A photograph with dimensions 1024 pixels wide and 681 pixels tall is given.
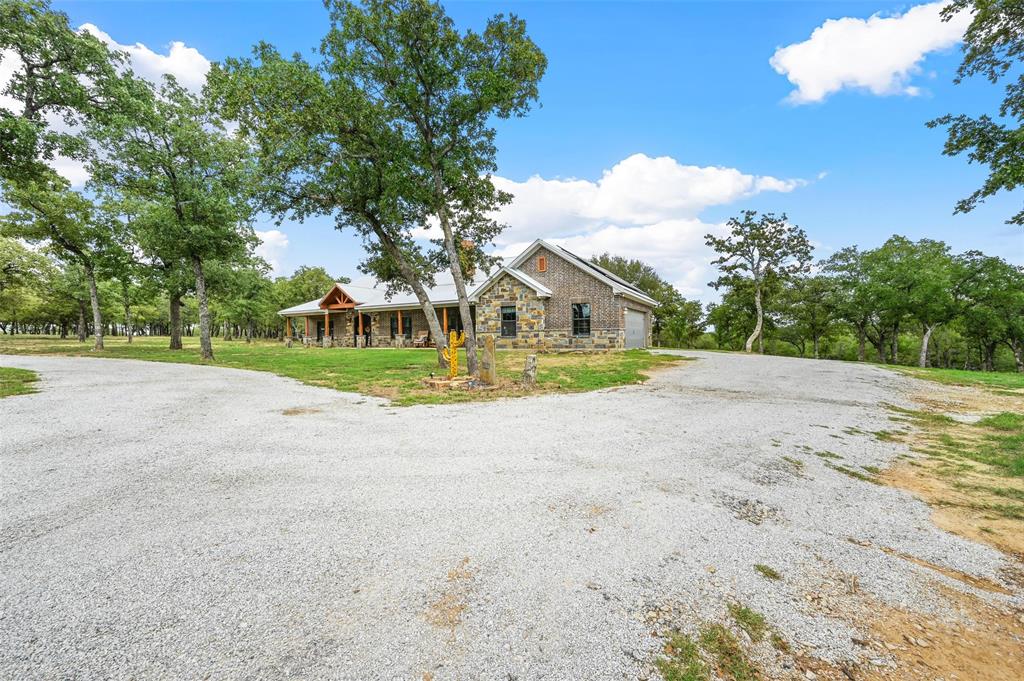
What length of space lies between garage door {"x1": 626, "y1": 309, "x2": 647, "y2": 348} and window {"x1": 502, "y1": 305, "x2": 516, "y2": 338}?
6.52 m

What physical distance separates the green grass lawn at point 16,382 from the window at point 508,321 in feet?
57.8

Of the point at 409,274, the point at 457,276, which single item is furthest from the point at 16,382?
the point at 457,276

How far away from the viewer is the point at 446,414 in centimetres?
714

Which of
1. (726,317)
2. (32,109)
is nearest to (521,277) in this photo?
(32,109)

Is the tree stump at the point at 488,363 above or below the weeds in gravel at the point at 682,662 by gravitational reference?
above

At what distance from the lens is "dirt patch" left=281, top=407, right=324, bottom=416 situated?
6.92 m

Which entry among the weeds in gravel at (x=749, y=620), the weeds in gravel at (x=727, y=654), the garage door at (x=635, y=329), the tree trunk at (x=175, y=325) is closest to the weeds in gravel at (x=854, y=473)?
the weeds in gravel at (x=749, y=620)

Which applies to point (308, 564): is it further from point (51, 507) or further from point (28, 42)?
point (28, 42)

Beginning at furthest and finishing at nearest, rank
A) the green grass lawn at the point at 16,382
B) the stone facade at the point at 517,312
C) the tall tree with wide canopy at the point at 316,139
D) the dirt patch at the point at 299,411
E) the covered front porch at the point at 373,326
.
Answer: the covered front porch at the point at 373,326
the stone facade at the point at 517,312
the tall tree with wide canopy at the point at 316,139
the green grass lawn at the point at 16,382
the dirt patch at the point at 299,411

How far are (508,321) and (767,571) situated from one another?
20859mm

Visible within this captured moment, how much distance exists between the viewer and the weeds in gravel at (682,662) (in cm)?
182

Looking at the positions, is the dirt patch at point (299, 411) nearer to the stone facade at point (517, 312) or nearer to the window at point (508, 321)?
the stone facade at point (517, 312)

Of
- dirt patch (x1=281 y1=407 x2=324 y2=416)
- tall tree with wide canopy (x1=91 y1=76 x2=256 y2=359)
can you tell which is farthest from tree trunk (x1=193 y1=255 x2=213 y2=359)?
dirt patch (x1=281 y1=407 x2=324 y2=416)

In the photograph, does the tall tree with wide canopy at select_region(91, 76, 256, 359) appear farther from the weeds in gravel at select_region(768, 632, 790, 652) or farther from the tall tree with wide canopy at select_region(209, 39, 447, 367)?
the weeds in gravel at select_region(768, 632, 790, 652)
